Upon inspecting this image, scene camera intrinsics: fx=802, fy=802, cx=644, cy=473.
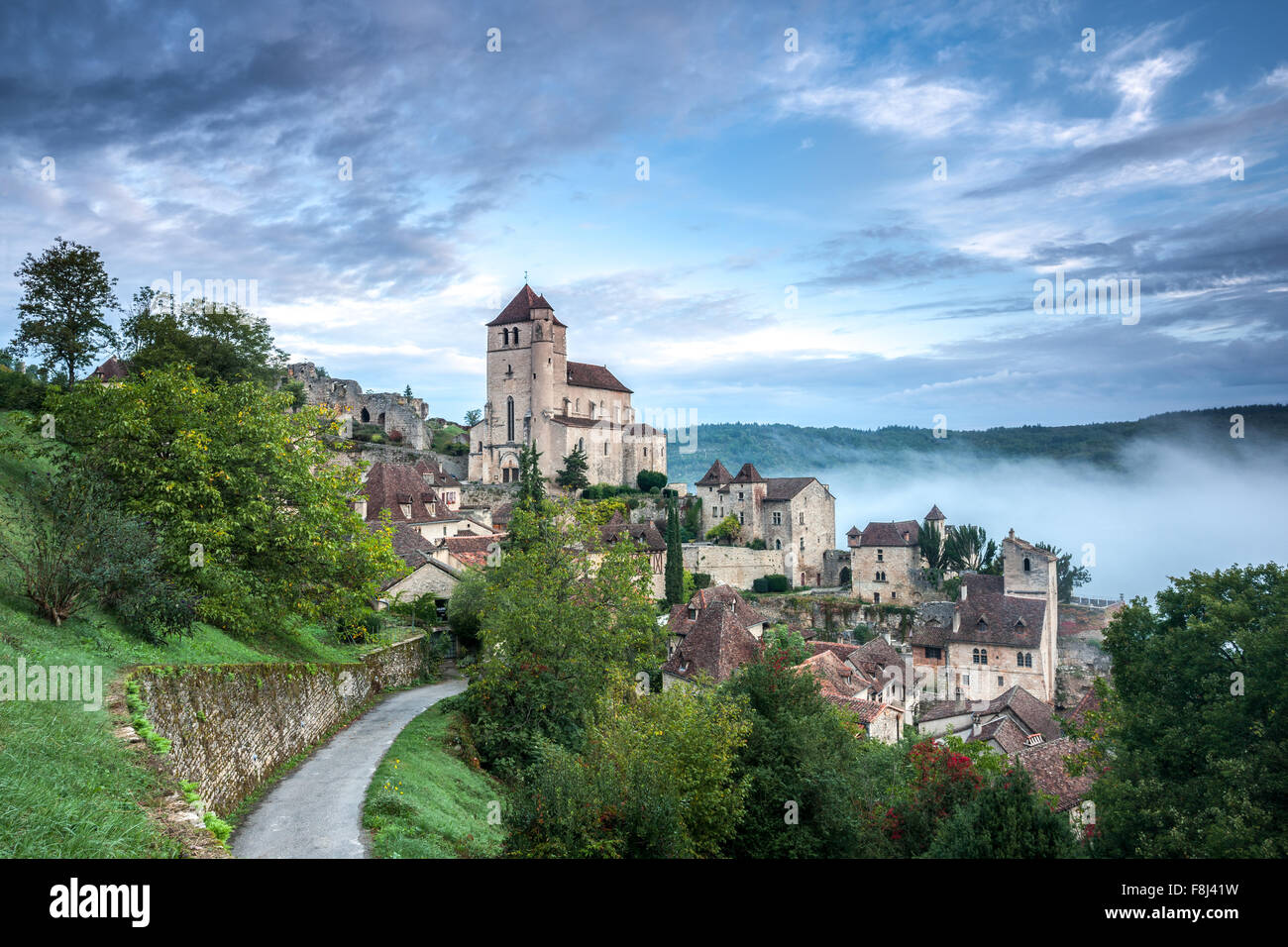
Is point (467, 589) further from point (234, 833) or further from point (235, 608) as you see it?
point (234, 833)

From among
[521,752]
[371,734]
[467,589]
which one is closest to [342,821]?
[371,734]

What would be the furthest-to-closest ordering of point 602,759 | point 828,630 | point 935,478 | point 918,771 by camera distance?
1. point 935,478
2. point 828,630
3. point 918,771
4. point 602,759

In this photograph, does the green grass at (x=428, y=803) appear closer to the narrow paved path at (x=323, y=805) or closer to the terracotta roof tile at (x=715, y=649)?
the narrow paved path at (x=323, y=805)

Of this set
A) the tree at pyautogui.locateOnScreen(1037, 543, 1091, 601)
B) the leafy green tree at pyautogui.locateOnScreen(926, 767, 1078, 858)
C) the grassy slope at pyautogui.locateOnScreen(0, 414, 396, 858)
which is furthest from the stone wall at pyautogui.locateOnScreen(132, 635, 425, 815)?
the tree at pyautogui.locateOnScreen(1037, 543, 1091, 601)

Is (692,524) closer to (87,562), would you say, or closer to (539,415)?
(539,415)

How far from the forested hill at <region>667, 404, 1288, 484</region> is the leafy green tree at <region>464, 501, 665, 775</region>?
65.9m

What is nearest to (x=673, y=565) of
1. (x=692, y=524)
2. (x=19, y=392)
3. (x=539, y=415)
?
(x=692, y=524)

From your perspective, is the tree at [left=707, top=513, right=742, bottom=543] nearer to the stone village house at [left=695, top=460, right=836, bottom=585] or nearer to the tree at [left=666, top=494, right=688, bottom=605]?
the stone village house at [left=695, top=460, right=836, bottom=585]

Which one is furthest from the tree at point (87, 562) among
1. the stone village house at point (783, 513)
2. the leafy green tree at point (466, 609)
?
the stone village house at point (783, 513)

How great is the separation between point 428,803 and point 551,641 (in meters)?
9.13

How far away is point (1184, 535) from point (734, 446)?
96962 millimetres

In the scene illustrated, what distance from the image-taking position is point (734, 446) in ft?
568

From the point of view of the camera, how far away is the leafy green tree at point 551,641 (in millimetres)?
23297

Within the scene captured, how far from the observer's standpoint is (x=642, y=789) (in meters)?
15.3
